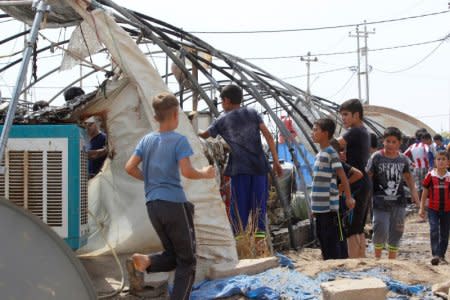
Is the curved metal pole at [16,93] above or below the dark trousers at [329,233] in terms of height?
above

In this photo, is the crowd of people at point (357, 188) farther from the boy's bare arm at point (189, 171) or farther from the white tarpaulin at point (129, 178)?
the boy's bare arm at point (189, 171)

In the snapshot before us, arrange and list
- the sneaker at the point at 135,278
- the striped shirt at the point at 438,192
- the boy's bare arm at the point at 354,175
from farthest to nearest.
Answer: the striped shirt at the point at 438,192 → the boy's bare arm at the point at 354,175 → the sneaker at the point at 135,278

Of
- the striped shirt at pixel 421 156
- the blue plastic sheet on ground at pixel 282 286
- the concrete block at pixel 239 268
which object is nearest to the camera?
the blue plastic sheet on ground at pixel 282 286

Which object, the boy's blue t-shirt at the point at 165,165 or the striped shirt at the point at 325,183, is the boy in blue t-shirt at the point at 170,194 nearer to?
the boy's blue t-shirt at the point at 165,165

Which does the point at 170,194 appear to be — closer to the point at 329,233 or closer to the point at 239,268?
the point at 239,268

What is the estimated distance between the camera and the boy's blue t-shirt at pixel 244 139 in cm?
709

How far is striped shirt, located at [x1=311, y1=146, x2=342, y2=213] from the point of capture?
6.54 meters

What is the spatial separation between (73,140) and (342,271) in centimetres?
247

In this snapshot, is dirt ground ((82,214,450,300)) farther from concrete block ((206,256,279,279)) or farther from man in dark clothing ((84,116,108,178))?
man in dark clothing ((84,116,108,178))

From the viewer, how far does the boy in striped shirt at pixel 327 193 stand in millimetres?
6543

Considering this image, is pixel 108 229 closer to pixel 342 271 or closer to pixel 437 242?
pixel 342 271

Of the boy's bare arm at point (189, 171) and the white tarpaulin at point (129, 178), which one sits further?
the white tarpaulin at point (129, 178)

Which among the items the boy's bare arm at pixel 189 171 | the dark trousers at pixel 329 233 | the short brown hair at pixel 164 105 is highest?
the short brown hair at pixel 164 105

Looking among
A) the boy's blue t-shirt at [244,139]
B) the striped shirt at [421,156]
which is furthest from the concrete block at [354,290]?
the striped shirt at [421,156]
